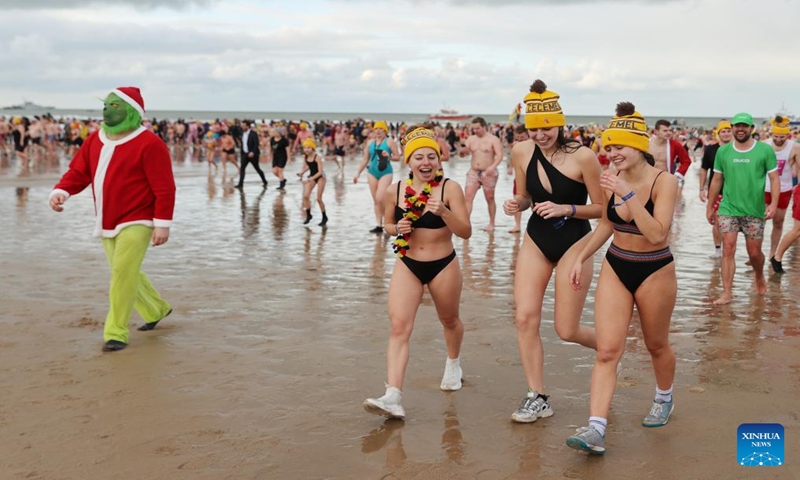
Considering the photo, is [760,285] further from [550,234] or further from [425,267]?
[425,267]

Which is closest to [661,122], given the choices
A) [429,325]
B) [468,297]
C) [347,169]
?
[468,297]

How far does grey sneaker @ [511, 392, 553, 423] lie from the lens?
494 centimetres

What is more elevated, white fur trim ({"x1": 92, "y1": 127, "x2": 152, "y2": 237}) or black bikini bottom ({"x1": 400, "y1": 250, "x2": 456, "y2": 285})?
white fur trim ({"x1": 92, "y1": 127, "x2": 152, "y2": 237})

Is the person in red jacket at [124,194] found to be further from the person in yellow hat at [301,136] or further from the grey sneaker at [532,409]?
the person in yellow hat at [301,136]

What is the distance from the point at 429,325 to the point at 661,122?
5.70m

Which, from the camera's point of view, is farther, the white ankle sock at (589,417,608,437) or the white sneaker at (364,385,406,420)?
the white sneaker at (364,385,406,420)

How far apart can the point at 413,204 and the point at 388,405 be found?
124 centimetres

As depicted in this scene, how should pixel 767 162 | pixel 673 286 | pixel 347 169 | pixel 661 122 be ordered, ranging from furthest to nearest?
pixel 347 169 < pixel 661 122 < pixel 767 162 < pixel 673 286

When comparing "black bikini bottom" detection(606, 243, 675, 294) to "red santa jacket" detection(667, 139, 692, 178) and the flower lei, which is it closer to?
the flower lei

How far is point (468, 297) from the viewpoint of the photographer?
8.60m

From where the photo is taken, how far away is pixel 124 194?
6586mm

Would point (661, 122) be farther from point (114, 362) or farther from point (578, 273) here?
point (114, 362)

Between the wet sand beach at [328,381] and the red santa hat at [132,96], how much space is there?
6.39ft

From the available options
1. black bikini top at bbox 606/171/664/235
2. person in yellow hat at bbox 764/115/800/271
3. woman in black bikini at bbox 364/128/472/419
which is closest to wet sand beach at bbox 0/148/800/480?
woman in black bikini at bbox 364/128/472/419
